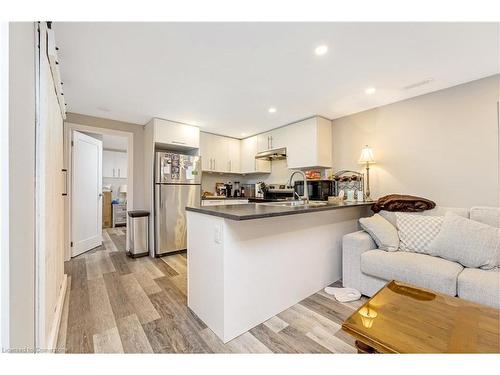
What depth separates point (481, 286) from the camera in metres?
1.44

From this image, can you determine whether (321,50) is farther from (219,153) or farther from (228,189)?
(228,189)

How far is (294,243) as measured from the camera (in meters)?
1.91

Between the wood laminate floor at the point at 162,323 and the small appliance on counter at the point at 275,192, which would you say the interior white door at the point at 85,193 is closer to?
the wood laminate floor at the point at 162,323

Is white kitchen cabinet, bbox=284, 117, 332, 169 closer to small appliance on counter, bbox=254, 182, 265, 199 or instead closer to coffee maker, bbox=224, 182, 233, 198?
small appliance on counter, bbox=254, 182, 265, 199

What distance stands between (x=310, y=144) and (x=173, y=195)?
2.42m

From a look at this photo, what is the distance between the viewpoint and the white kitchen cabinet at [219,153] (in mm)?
4160

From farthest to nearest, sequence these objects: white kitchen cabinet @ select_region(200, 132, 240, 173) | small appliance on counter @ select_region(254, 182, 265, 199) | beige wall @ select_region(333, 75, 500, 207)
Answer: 1. small appliance on counter @ select_region(254, 182, 265, 199)
2. white kitchen cabinet @ select_region(200, 132, 240, 173)
3. beige wall @ select_region(333, 75, 500, 207)

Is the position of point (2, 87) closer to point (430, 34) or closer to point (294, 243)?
point (294, 243)

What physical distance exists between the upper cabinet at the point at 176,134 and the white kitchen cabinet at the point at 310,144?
173 centimetres

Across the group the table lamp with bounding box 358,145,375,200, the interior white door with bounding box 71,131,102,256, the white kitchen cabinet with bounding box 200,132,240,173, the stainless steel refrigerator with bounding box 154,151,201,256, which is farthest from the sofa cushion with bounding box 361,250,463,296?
the interior white door with bounding box 71,131,102,256

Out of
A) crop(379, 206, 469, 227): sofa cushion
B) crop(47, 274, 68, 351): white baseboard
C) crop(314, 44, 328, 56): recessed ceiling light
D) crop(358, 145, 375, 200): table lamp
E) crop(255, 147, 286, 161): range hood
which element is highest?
crop(314, 44, 328, 56): recessed ceiling light

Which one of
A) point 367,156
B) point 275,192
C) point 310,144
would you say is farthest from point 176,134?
point 367,156

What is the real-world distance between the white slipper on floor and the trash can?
2.82 m

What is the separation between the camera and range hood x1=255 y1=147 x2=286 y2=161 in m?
3.97
